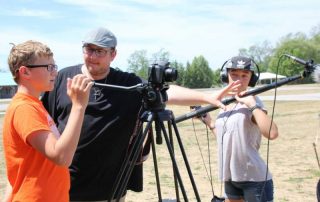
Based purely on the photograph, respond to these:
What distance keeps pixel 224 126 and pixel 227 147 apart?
166mm

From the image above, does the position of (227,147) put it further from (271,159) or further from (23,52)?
(271,159)

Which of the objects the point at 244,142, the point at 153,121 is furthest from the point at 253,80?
the point at 153,121

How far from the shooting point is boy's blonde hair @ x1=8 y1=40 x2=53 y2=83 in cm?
205

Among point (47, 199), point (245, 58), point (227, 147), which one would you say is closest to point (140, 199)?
point (227, 147)

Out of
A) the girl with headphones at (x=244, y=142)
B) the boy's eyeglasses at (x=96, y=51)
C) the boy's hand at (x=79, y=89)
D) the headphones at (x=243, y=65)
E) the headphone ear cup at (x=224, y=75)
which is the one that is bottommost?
the girl with headphones at (x=244, y=142)

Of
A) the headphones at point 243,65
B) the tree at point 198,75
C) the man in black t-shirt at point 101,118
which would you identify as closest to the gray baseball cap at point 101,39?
the man in black t-shirt at point 101,118

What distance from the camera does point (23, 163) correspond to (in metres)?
2.04

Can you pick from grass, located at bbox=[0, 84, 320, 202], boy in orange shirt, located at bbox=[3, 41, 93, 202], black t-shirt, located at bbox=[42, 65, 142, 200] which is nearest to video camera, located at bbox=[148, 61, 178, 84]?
boy in orange shirt, located at bbox=[3, 41, 93, 202]

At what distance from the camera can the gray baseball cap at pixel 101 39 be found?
2.54 meters

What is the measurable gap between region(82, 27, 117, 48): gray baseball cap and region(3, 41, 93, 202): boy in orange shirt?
447mm

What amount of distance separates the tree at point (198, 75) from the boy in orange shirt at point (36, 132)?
7146cm

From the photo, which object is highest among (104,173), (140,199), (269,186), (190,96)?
(190,96)

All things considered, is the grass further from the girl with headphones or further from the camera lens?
the camera lens

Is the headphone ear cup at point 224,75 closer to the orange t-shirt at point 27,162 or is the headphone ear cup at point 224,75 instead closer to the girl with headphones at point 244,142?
the girl with headphones at point 244,142
